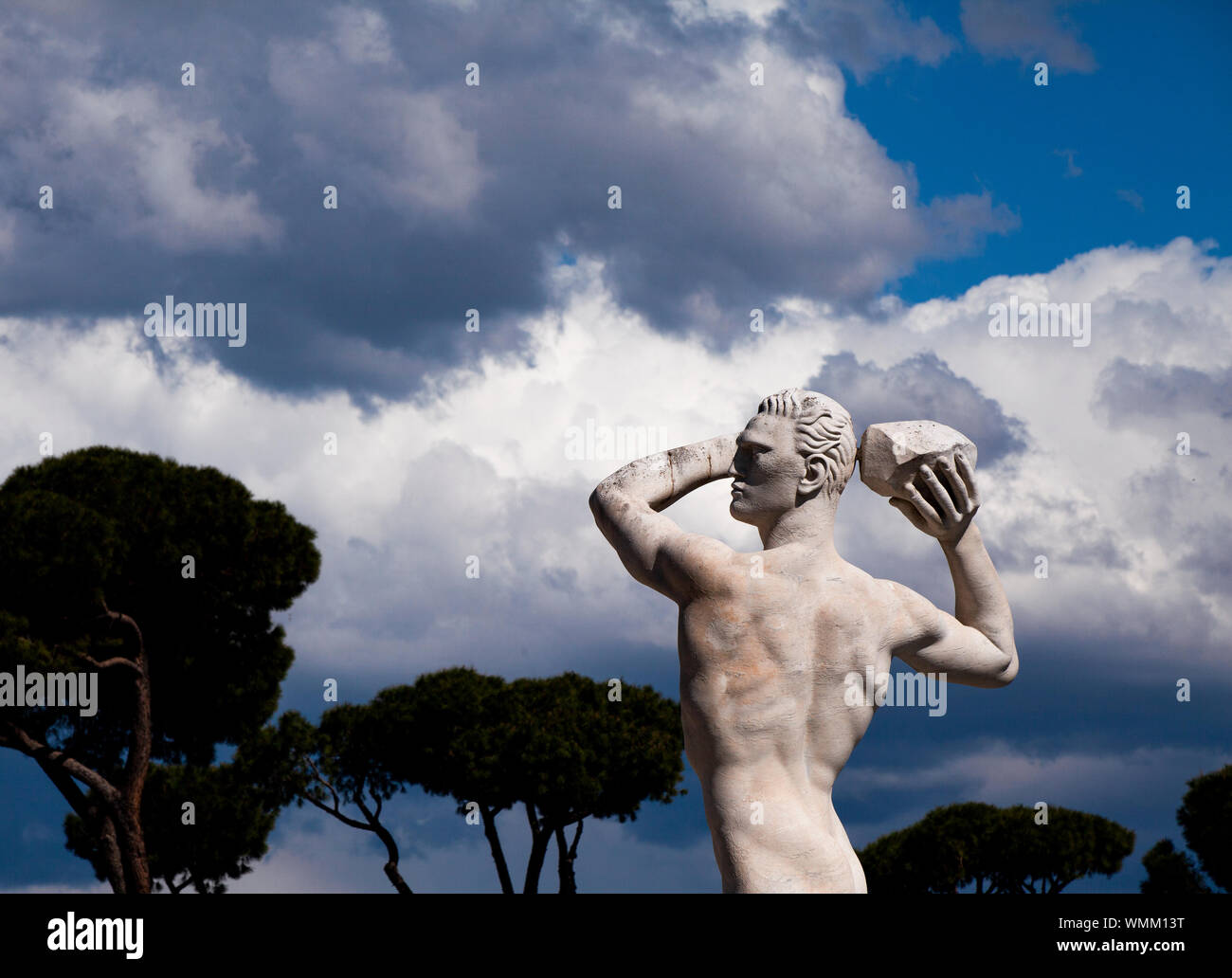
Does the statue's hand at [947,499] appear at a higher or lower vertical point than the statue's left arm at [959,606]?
higher

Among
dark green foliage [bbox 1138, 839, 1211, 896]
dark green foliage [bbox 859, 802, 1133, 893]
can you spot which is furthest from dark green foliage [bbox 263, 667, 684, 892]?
dark green foliage [bbox 1138, 839, 1211, 896]

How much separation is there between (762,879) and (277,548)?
678 inches

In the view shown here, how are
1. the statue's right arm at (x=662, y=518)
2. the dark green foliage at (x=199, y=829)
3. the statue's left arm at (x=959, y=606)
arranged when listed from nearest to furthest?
1. the statue's right arm at (x=662, y=518)
2. the statue's left arm at (x=959, y=606)
3. the dark green foliage at (x=199, y=829)

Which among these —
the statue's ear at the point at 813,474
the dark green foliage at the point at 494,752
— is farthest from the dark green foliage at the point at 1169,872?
the statue's ear at the point at 813,474

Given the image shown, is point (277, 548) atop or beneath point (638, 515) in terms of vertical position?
atop

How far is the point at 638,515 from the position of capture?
6.35 m

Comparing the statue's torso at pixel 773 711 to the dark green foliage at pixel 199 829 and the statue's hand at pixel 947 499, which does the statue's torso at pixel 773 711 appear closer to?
the statue's hand at pixel 947 499

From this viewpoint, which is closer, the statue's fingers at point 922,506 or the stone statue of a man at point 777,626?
the stone statue of a man at point 777,626

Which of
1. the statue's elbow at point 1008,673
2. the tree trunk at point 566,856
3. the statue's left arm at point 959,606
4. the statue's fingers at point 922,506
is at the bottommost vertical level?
the tree trunk at point 566,856

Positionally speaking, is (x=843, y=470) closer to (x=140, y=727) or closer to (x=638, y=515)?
(x=638, y=515)

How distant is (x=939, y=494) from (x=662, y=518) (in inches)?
59.1

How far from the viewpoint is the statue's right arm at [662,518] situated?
612cm
